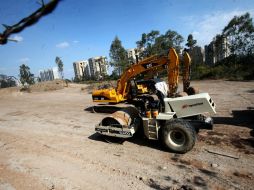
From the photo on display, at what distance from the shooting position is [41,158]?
695 centimetres

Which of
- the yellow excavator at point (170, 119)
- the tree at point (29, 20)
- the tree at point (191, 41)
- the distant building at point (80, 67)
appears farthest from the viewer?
the distant building at point (80, 67)

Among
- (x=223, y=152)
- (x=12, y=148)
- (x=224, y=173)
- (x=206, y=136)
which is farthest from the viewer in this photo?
(x=12, y=148)

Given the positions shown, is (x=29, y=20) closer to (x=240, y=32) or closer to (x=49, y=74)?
(x=240, y=32)

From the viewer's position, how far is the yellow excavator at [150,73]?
9320 millimetres

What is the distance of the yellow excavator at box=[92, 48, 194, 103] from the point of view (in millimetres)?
9320

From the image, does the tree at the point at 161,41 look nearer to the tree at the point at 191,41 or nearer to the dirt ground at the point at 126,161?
the tree at the point at 191,41

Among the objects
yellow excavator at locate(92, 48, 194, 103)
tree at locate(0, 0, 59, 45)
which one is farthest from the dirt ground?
tree at locate(0, 0, 59, 45)

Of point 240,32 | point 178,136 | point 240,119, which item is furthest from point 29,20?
point 240,32

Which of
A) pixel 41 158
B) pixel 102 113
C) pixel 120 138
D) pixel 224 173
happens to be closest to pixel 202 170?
pixel 224 173

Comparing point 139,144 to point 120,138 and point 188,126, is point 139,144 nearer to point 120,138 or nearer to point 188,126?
point 120,138

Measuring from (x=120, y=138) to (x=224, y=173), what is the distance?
3.73 metres

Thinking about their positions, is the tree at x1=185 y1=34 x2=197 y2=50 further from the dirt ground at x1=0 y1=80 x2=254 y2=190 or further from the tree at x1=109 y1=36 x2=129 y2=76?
the dirt ground at x1=0 y1=80 x2=254 y2=190

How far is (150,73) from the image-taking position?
425 inches

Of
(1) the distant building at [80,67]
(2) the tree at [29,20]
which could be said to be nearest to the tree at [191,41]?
(2) the tree at [29,20]
